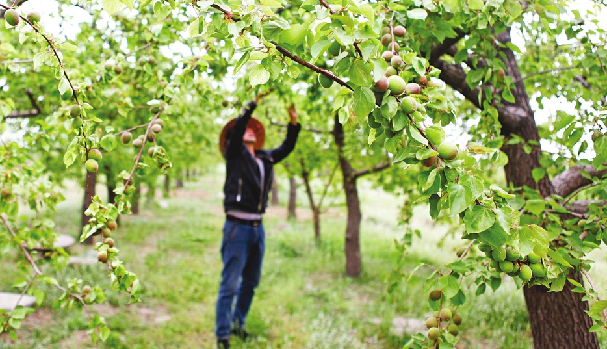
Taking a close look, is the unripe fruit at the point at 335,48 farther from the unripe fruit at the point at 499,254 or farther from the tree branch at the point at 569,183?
the tree branch at the point at 569,183

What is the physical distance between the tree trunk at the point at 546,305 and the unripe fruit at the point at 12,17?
2570mm

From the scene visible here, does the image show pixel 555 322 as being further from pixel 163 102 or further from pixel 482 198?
pixel 163 102

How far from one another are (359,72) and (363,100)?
8 cm

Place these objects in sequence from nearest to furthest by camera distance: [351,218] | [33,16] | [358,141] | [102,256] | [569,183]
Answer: [33,16]
[102,256]
[569,183]
[358,141]
[351,218]

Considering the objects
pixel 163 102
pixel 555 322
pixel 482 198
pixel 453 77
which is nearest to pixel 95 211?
pixel 163 102

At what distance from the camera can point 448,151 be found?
3.61 feet

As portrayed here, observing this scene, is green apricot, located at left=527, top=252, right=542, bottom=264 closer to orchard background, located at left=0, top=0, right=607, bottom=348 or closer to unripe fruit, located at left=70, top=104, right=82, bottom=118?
orchard background, located at left=0, top=0, right=607, bottom=348

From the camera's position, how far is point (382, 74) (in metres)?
1.04

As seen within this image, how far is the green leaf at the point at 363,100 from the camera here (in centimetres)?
104

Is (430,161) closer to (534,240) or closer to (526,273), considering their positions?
(534,240)

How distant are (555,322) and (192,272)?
18.6 ft

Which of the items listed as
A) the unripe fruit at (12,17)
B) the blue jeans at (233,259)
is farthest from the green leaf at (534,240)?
the blue jeans at (233,259)

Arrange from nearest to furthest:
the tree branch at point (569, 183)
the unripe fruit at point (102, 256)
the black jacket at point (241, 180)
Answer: the unripe fruit at point (102, 256) < the tree branch at point (569, 183) < the black jacket at point (241, 180)

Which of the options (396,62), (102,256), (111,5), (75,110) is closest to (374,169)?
(396,62)
